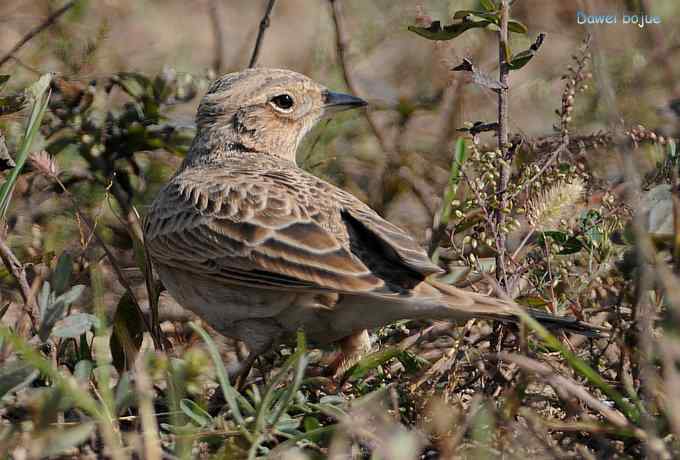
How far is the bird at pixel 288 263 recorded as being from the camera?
3436mm

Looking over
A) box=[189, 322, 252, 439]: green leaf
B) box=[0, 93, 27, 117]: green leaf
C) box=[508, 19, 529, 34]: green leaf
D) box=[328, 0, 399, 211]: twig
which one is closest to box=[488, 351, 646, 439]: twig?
box=[189, 322, 252, 439]: green leaf

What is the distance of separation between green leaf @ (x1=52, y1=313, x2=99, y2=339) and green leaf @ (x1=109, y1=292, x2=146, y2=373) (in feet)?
1.93

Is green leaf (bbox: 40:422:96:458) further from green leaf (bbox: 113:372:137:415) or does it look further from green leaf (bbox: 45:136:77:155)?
green leaf (bbox: 45:136:77:155)

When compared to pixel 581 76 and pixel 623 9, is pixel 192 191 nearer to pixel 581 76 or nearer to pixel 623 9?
pixel 581 76

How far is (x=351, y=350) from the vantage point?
3.88m

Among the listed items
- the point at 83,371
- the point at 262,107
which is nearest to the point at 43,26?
the point at 262,107

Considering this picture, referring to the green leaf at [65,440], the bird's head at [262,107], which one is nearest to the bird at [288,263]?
the bird's head at [262,107]

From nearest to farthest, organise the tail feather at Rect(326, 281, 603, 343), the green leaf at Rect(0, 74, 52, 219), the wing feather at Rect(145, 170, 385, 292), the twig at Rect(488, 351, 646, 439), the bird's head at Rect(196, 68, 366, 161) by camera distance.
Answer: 1. the twig at Rect(488, 351, 646, 439)
2. the tail feather at Rect(326, 281, 603, 343)
3. the green leaf at Rect(0, 74, 52, 219)
4. the wing feather at Rect(145, 170, 385, 292)
5. the bird's head at Rect(196, 68, 366, 161)

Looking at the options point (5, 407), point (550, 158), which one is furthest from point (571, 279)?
point (5, 407)

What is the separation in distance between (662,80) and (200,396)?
3.57 metres

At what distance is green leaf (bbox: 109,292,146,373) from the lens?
147 inches

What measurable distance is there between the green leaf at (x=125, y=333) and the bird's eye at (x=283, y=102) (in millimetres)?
1387

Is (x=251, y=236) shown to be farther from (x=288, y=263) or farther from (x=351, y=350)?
(x=351, y=350)

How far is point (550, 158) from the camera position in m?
3.53
